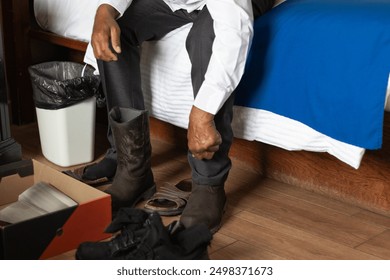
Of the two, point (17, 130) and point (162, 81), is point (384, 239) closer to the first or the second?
point (162, 81)

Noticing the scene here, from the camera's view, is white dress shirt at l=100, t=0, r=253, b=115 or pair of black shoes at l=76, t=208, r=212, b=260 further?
white dress shirt at l=100, t=0, r=253, b=115

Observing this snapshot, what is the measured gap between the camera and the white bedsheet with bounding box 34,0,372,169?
1.84 m

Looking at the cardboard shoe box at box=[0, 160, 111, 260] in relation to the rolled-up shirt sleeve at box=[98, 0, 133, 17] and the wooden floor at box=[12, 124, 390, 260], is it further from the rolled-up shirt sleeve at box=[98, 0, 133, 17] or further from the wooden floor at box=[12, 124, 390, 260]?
the rolled-up shirt sleeve at box=[98, 0, 133, 17]

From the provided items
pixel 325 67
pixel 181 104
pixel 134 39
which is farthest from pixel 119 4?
pixel 325 67

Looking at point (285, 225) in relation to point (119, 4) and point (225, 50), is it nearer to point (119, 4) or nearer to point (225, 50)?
point (225, 50)

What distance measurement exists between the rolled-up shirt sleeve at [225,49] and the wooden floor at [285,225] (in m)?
0.33

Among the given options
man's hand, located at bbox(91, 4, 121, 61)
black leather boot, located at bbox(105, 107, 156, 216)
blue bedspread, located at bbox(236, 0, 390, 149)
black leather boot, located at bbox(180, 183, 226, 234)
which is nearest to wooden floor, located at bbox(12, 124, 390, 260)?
black leather boot, located at bbox(180, 183, 226, 234)

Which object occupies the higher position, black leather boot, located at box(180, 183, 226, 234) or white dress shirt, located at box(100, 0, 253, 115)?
white dress shirt, located at box(100, 0, 253, 115)

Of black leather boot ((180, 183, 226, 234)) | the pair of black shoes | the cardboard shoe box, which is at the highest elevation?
the pair of black shoes

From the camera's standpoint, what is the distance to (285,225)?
1896 mm

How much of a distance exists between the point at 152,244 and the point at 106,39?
0.64 m

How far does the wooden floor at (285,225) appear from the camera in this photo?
1749 millimetres
